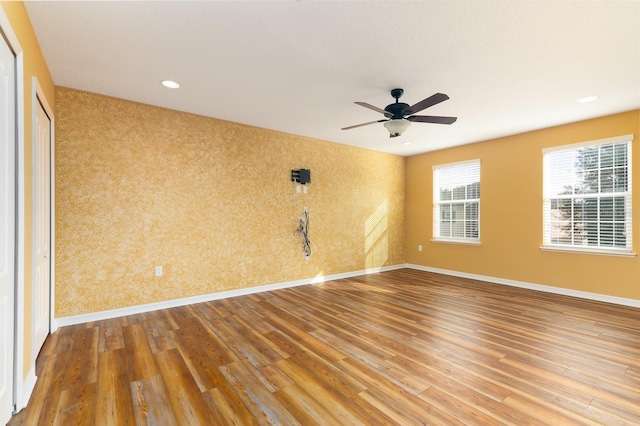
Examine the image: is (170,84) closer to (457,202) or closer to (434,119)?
(434,119)

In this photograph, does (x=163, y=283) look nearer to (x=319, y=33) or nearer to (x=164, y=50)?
(x=164, y=50)

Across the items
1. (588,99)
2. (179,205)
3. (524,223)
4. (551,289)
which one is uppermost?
(588,99)

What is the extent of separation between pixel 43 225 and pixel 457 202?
21.0ft

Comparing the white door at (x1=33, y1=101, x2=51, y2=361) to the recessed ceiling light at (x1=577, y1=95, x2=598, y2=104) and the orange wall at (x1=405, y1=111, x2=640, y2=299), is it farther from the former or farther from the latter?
the orange wall at (x1=405, y1=111, x2=640, y2=299)

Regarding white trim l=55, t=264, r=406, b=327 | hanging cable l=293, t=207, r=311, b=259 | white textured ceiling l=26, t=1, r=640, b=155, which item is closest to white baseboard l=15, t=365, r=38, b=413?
white trim l=55, t=264, r=406, b=327

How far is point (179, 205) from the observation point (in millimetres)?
4023

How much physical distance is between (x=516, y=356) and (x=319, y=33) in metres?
3.17

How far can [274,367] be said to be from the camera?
7.84ft

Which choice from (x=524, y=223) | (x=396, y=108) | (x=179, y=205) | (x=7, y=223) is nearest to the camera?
(x=7, y=223)

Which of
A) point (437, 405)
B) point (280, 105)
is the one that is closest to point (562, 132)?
point (280, 105)

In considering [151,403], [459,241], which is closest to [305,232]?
[459,241]

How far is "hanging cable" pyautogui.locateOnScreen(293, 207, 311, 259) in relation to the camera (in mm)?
5227

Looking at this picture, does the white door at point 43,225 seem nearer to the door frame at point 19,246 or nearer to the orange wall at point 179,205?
the orange wall at point 179,205

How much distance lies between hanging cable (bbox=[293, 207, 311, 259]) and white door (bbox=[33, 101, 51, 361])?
3256mm
